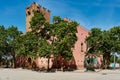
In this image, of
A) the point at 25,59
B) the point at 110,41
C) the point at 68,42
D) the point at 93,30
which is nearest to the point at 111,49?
the point at 110,41

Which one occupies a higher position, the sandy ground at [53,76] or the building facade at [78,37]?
the building facade at [78,37]

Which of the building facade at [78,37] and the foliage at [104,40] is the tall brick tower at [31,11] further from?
the foliage at [104,40]

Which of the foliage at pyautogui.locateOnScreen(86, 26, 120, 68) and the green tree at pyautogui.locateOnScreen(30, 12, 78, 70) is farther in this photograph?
the foliage at pyautogui.locateOnScreen(86, 26, 120, 68)

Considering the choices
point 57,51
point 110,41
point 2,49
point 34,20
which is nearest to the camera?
point 57,51

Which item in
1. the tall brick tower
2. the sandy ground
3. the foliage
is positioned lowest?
the sandy ground

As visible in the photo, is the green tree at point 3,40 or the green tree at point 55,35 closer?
the green tree at point 55,35

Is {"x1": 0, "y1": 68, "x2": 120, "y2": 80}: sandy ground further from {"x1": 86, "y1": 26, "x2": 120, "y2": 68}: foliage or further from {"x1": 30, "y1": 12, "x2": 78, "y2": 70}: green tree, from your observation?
{"x1": 86, "y1": 26, "x2": 120, "y2": 68}: foliage

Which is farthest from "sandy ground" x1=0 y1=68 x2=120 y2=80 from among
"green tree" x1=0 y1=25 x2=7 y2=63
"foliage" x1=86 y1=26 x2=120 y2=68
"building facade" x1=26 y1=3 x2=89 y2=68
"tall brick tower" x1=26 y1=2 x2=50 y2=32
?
"tall brick tower" x1=26 y1=2 x2=50 y2=32

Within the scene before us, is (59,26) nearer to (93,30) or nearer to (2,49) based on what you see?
(93,30)

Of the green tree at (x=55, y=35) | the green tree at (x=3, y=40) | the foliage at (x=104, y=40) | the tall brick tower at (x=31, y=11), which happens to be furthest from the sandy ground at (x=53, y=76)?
the tall brick tower at (x=31, y=11)

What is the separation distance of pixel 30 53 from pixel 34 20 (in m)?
5.49

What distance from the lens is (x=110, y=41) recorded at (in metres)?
41.4

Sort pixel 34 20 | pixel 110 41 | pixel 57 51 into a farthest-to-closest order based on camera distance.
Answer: pixel 110 41, pixel 34 20, pixel 57 51

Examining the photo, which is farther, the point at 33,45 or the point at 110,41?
the point at 110,41
